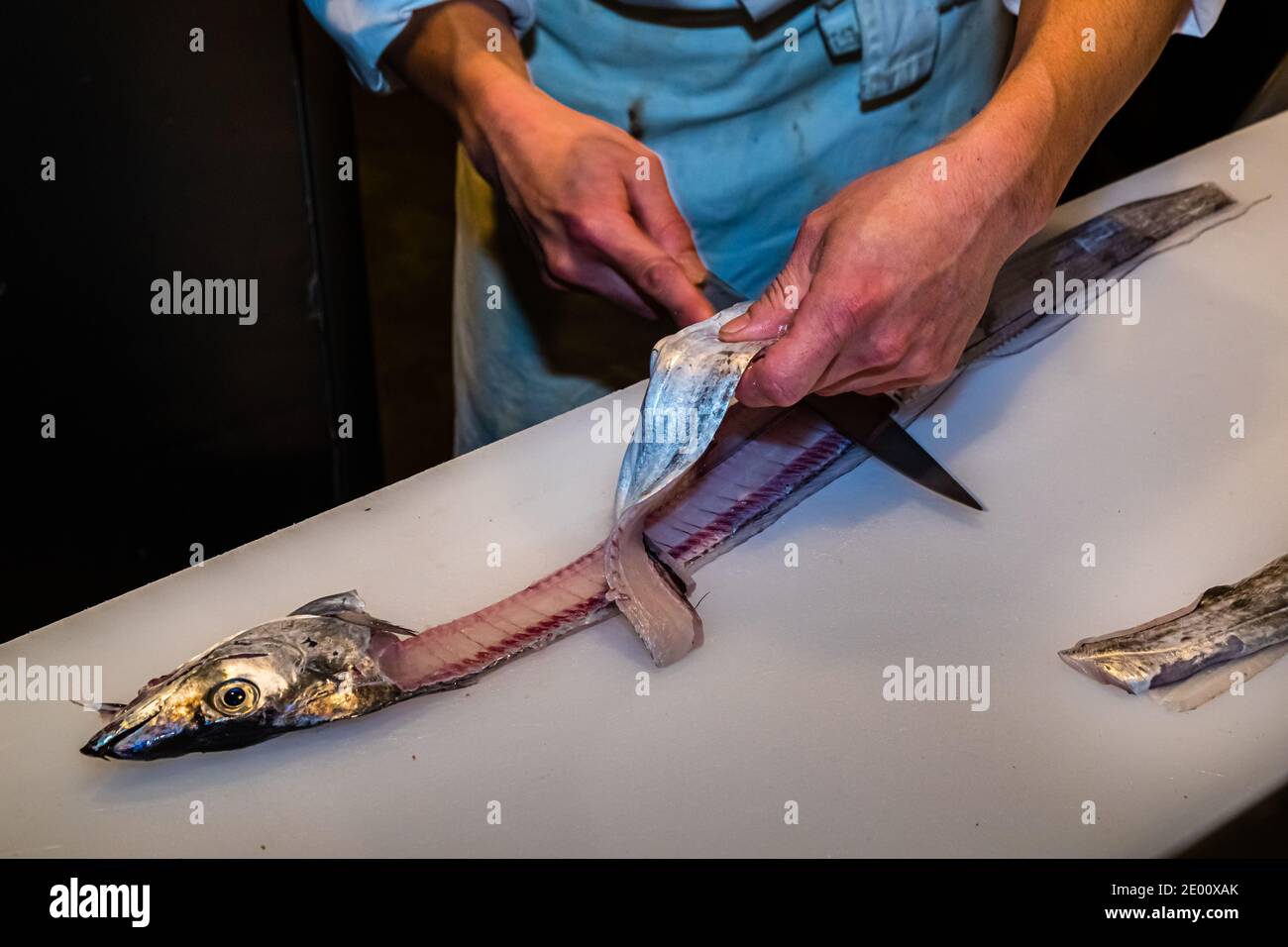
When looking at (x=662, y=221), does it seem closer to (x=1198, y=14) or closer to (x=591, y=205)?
(x=591, y=205)

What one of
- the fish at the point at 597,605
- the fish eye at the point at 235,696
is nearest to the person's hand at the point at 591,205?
the fish at the point at 597,605

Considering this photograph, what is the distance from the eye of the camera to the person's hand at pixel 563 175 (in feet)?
4.72

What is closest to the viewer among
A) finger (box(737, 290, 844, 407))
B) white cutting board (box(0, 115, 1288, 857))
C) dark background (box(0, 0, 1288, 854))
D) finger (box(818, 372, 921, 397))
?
white cutting board (box(0, 115, 1288, 857))

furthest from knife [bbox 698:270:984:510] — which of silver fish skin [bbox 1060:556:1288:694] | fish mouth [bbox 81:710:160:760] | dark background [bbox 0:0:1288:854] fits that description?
fish mouth [bbox 81:710:160:760]

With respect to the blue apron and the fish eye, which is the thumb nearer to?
the blue apron

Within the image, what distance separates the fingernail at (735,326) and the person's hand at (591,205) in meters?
0.08

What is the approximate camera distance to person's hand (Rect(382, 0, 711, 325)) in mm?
1438

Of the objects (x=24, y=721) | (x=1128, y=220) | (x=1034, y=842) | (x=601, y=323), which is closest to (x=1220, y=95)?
(x=1128, y=220)

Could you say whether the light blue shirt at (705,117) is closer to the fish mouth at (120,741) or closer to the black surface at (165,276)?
the black surface at (165,276)

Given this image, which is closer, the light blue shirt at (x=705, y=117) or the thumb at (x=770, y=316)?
the thumb at (x=770, y=316)

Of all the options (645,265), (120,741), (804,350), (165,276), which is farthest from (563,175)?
(165,276)

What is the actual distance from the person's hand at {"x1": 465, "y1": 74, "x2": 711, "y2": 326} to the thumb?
0.08 meters

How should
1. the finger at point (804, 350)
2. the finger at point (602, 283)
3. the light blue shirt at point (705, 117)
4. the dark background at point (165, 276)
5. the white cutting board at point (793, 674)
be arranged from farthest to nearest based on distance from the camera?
the dark background at point (165, 276) < the light blue shirt at point (705, 117) < the finger at point (602, 283) < the finger at point (804, 350) < the white cutting board at point (793, 674)

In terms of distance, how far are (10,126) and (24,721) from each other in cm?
94
